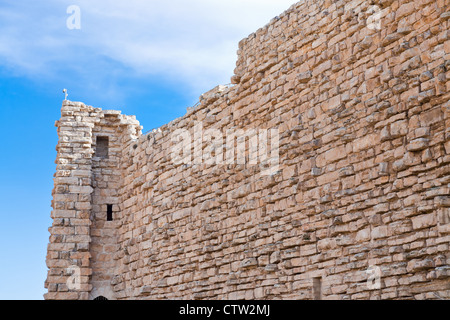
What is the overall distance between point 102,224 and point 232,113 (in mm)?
3958

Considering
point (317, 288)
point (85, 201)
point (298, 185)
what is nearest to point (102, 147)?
point (85, 201)

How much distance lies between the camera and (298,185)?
9031 millimetres

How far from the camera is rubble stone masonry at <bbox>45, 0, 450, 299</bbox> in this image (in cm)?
741

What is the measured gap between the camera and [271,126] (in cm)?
977

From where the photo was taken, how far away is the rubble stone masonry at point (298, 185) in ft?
24.3

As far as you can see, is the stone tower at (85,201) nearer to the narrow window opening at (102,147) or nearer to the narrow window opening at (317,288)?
the narrow window opening at (102,147)

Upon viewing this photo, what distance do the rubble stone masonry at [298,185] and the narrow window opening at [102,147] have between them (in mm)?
307

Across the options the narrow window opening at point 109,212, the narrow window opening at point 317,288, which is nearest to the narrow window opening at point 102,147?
the narrow window opening at point 109,212

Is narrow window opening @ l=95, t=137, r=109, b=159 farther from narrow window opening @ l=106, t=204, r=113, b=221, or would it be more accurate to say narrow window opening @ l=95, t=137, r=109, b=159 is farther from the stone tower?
narrow window opening @ l=106, t=204, r=113, b=221

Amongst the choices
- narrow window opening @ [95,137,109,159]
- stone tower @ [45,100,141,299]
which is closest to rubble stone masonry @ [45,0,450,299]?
stone tower @ [45,100,141,299]

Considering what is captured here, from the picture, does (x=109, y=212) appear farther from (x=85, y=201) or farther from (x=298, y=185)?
(x=298, y=185)
